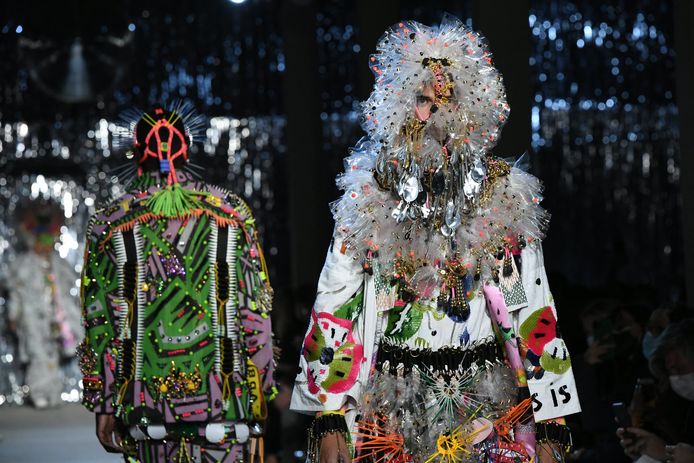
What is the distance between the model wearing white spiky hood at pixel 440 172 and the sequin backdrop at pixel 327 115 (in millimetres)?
8634

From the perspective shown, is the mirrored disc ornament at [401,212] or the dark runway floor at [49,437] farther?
the dark runway floor at [49,437]

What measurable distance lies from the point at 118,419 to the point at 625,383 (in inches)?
101

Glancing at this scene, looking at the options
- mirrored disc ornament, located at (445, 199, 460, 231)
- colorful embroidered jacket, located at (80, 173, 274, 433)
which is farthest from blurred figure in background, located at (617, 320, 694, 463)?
mirrored disc ornament, located at (445, 199, 460, 231)

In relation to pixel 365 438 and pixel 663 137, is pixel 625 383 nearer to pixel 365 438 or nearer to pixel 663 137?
pixel 365 438

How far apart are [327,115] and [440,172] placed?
10.5 metres

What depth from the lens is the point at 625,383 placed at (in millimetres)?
5953

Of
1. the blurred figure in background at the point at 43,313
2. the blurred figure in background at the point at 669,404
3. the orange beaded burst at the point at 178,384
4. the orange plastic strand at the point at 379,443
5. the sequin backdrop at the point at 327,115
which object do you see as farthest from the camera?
the sequin backdrop at the point at 327,115

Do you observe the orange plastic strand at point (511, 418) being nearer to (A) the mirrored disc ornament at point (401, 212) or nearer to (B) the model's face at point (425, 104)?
(A) the mirrored disc ornament at point (401, 212)

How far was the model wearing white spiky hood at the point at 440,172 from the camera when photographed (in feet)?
11.2

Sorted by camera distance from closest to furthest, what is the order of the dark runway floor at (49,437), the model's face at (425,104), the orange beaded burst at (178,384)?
the model's face at (425,104)
the orange beaded burst at (178,384)
the dark runway floor at (49,437)

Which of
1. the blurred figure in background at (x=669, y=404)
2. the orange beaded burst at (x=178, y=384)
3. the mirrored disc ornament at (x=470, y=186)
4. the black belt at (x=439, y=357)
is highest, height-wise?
the mirrored disc ornament at (x=470, y=186)

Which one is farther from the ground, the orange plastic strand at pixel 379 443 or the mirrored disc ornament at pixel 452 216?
the mirrored disc ornament at pixel 452 216

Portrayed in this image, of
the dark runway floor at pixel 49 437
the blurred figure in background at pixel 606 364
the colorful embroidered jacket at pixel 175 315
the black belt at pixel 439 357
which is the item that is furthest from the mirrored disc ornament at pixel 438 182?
the dark runway floor at pixel 49 437

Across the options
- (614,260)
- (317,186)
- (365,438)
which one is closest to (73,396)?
(317,186)
